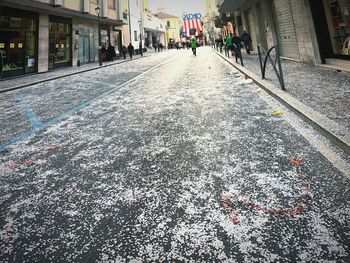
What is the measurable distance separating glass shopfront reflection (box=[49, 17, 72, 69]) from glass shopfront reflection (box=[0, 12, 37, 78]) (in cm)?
200

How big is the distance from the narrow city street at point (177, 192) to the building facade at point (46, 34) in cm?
1414

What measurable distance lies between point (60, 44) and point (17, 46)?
5211mm

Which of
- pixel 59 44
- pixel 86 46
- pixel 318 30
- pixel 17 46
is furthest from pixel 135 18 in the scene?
pixel 318 30

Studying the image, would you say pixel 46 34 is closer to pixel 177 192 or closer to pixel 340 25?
pixel 340 25

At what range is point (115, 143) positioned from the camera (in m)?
4.09

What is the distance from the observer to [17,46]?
55.6ft

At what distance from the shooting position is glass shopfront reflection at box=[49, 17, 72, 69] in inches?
808

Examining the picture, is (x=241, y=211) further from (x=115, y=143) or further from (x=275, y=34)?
(x=275, y=34)

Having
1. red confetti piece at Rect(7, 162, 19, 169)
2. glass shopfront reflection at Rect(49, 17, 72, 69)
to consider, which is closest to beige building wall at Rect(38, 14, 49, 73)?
glass shopfront reflection at Rect(49, 17, 72, 69)

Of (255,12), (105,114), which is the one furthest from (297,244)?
(255,12)

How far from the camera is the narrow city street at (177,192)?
5.87ft

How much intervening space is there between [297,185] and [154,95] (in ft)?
19.8

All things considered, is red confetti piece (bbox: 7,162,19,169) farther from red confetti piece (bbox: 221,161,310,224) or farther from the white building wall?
the white building wall

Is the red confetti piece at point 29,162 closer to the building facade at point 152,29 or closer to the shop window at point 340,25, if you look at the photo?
the shop window at point 340,25
